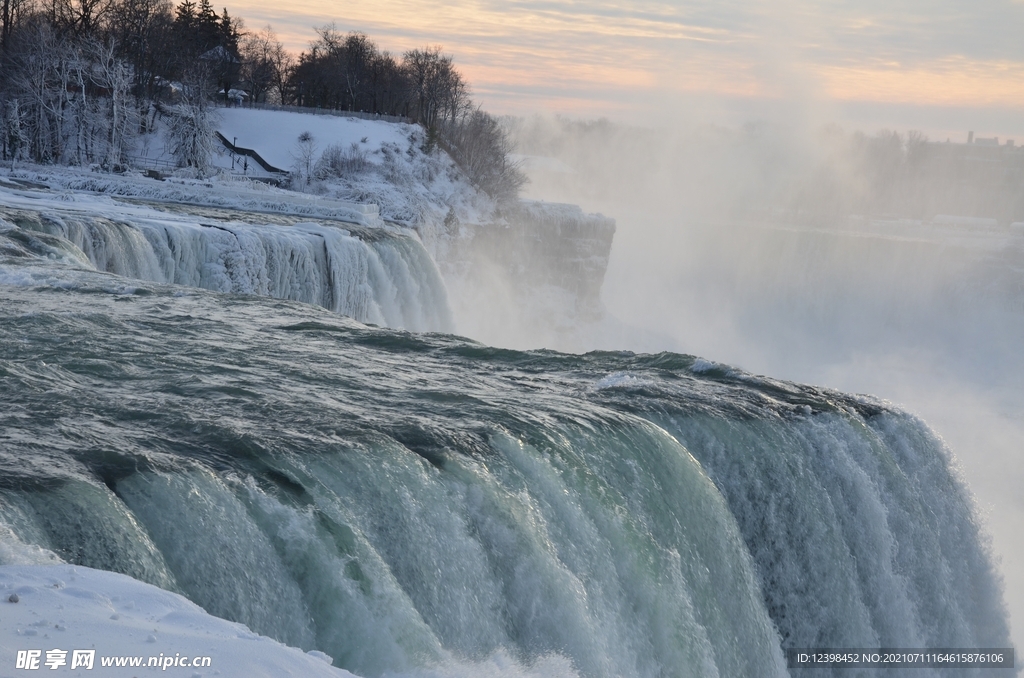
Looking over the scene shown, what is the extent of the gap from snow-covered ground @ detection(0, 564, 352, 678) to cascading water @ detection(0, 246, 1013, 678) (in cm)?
60

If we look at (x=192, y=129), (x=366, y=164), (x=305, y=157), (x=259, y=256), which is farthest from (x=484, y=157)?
(x=259, y=256)

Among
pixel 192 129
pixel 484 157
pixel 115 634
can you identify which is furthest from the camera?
pixel 484 157

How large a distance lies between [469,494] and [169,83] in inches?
1757

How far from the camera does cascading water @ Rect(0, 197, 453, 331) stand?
58.7 ft

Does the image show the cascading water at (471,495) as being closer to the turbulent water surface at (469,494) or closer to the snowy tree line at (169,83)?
the turbulent water surface at (469,494)

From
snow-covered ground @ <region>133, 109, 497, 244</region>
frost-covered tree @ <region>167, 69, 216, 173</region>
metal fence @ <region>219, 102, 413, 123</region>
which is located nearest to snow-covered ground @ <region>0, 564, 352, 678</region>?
snow-covered ground @ <region>133, 109, 497, 244</region>

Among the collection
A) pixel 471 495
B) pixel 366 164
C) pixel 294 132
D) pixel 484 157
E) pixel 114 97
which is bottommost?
pixel 471 495

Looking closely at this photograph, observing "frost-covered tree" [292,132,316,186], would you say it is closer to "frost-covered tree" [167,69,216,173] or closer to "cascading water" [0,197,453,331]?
"frost-covered tree" [167,69,216,173]

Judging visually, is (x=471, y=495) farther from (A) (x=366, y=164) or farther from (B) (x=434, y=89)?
(B) (x=434, y=89)

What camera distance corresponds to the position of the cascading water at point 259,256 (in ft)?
58.7

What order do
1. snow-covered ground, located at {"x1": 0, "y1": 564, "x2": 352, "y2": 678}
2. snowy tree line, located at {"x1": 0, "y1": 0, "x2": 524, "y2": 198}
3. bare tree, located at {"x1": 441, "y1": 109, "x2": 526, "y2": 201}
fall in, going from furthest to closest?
1. bare tree, located at {"x1": 441, "y1": 109, "x2": 526, "y2": 201}
2. snowy tree line, located at {"x1": 0, "y1": 0, "x2": 524, "y2": 198}
3. snow-covered ground, located at {"x1": 0, "y1": 564, "x2": 352, "y2": 678}

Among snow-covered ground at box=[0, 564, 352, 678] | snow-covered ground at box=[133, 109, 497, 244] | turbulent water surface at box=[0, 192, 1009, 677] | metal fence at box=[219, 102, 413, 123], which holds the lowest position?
turbulent water surface at box=[0, 192, 1009, 677]

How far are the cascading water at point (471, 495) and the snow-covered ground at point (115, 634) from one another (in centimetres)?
60

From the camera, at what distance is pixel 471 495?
25.9ft
